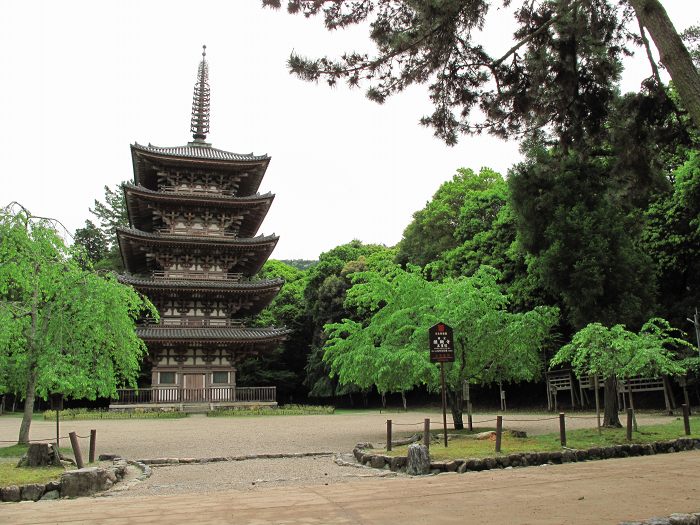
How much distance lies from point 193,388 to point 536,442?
66.9ft

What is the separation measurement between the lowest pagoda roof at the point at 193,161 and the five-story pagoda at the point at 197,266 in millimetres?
54

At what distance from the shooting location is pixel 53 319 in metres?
12.4

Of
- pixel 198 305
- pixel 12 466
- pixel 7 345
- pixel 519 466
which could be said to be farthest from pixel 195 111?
pixel 519 466

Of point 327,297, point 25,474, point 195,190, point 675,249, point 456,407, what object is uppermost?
point 195,190

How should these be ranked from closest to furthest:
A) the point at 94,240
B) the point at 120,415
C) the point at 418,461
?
the point at 418,461
the point at 120,415
the point at 94,240

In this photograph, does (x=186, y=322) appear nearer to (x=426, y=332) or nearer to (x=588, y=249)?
(x=426, y=332)

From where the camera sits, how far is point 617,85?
8562 mm

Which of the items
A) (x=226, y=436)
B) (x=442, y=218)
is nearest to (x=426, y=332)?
(x=226, y=436)

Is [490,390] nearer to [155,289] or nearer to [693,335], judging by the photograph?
[693,335]

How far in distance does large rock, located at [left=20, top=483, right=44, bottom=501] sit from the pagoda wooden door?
66.2 ft

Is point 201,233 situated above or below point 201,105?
below

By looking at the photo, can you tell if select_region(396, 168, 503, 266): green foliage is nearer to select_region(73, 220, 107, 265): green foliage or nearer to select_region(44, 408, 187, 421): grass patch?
select_region(44, 408, 187, 421): grass patch

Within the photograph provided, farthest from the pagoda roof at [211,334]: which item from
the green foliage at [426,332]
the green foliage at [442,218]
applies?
the green foliage at [426,332]

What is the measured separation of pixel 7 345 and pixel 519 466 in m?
10.7
